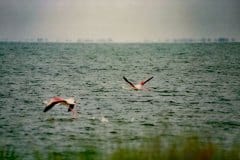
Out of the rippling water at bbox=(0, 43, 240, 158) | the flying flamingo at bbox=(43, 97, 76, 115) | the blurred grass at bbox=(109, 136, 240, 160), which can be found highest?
the blurred grass at bbox=(109, 136, 240, 160)

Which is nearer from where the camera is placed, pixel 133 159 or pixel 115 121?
pixel 133 159

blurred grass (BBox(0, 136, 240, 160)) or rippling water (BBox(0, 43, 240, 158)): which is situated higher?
blurred grass (BBox(0, 136, 240, 160))

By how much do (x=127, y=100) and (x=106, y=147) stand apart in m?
13.9

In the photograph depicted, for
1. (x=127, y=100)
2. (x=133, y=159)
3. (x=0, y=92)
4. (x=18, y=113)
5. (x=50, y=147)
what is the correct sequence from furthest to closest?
1. (x=0, y=92)
2. (x=127, y=100)
3. (x=18, y=113)
4. (x=50, y=147)
5. (x=133, y=159)

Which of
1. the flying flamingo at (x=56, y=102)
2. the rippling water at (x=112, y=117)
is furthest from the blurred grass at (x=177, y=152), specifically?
the flying flamingo at (x=56, y=102)

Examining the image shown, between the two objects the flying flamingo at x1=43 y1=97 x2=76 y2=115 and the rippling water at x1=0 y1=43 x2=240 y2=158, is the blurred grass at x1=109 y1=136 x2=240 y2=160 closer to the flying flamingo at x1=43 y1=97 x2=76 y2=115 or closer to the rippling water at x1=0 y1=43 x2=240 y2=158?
the rippling water at x1=0 y1=43 x2=240 y2=158

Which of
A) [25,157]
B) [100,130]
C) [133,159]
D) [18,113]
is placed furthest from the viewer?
[18,113]

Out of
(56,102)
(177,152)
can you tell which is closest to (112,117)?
(56,102)

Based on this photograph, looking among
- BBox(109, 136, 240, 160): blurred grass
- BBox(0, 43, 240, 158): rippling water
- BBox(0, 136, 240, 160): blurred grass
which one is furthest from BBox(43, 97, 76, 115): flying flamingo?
BBox(109, 136, 240, 160): blurred grass

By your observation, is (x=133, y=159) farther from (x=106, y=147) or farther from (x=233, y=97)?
(x=233, y=97)

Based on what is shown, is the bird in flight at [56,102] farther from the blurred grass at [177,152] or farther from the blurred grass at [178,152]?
the blurred grass at [178,152]

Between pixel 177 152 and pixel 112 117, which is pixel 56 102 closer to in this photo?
pixel 112 117

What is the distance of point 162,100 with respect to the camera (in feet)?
86.7

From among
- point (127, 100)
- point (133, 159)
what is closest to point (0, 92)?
point (127, 100)
